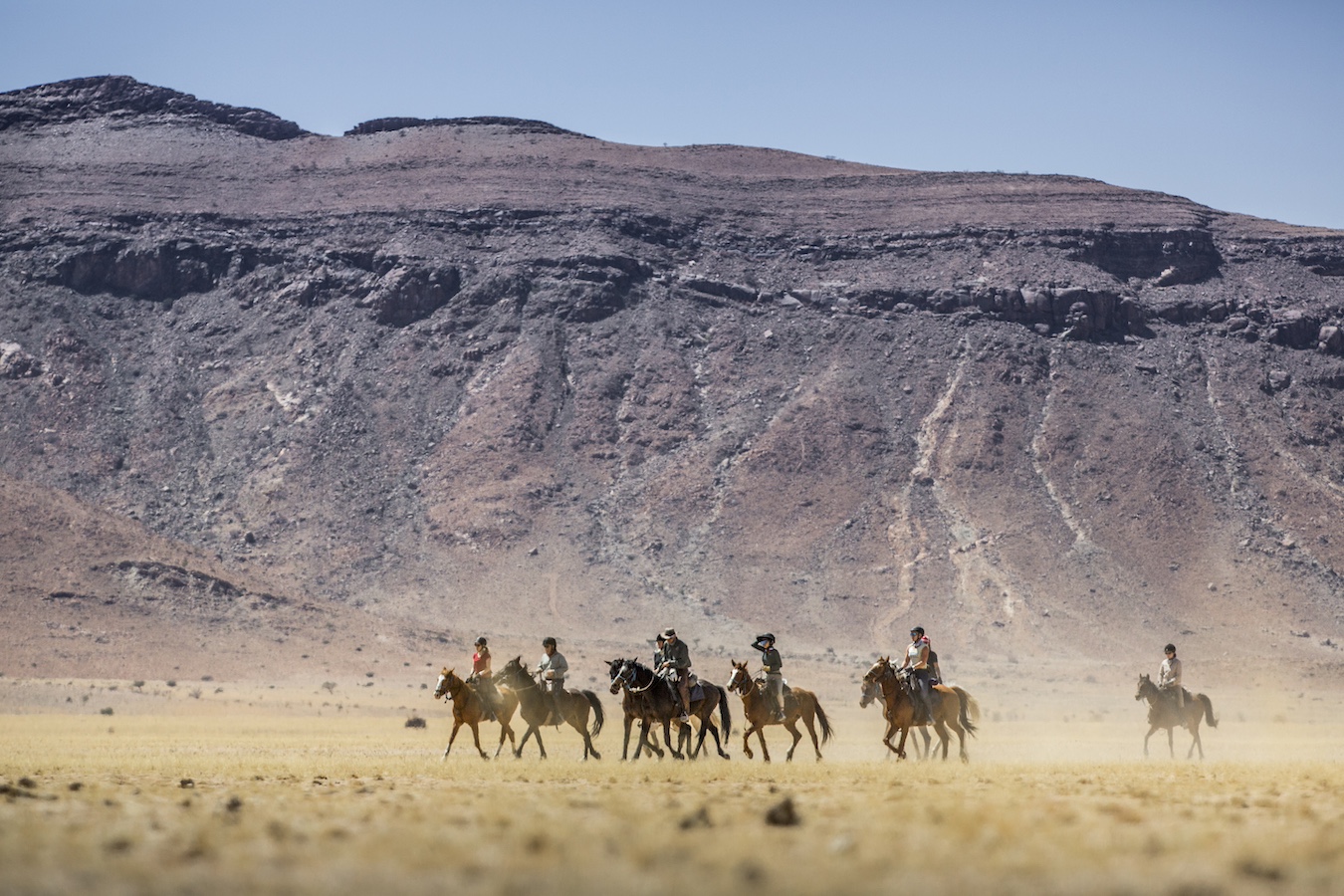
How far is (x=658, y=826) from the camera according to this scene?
13562mm

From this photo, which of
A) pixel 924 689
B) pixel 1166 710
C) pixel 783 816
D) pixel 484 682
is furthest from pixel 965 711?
pixel 783 816

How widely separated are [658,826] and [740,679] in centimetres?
1066

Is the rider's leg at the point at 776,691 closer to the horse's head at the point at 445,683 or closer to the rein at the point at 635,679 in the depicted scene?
the rein at the point at 635,679

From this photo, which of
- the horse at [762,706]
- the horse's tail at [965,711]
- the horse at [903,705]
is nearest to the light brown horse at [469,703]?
the horse at [762,706]

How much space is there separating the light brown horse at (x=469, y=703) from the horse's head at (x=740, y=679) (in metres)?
4.20

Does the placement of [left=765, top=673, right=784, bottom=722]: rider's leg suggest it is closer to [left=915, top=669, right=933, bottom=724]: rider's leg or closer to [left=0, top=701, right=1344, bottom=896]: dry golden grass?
[left=0, top=701, right=1344, bottom=896]: dry golden grass

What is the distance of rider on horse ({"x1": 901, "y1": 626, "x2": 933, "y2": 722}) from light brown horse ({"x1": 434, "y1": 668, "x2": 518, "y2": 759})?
6.73 meters

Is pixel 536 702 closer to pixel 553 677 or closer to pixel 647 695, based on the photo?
pixel 553 677

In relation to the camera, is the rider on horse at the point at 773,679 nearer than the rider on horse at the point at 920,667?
Yes

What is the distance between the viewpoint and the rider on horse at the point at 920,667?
25172mm

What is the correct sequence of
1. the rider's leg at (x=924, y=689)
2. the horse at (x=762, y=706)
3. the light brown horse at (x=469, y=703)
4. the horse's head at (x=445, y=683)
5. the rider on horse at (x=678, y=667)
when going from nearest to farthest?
the horse at (x=762, y=706) < the rider on horse at (x=678, y=667) < the rider's leg at (x=924, y=689) < the horse's head at (x=445, y=683) < the light brown horse at (x=469, y=703)

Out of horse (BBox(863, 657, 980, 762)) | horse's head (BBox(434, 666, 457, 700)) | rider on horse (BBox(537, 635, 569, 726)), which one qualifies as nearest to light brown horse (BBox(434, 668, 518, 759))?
horse's head (BBox(434, 666, 457, 700))

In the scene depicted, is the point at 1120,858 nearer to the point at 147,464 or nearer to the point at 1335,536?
the point at 1335,536

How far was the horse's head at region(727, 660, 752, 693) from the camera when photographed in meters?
24.0
